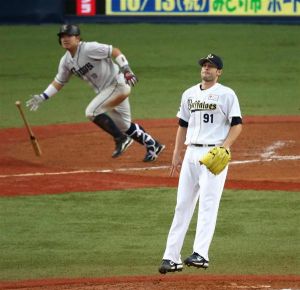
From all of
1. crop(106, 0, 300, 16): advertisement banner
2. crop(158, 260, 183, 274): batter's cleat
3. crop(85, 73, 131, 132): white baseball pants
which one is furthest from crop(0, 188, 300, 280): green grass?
crop(106, 0, 300, 16): advertisement banner

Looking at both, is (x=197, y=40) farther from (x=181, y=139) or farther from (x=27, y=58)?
(x=181, y=139)

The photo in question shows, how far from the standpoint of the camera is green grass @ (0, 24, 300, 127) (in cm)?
2033

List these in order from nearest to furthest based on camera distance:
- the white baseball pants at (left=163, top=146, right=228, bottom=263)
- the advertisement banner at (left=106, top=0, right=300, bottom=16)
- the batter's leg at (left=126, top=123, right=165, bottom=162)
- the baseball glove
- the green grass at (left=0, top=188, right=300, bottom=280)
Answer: the baseball glove, the white baseball pants at (left=163, top=146, right=228, bottom=263), the green grass at (left=0, top=188, right=300, bottom=280), the batter's leg at (left=126, top=123, right=165, bottom=162), the advertisement banner at (left=106, top=0, right=300, bottom=16)

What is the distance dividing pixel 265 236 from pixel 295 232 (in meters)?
0.33

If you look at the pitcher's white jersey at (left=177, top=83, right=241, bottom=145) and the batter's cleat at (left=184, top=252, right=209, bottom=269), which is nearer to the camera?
the batter's cleat at (left=184, top=252, right=209, bottom=269)

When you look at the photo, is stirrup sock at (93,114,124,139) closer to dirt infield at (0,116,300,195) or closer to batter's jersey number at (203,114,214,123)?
dirt infield at (0,116,300,195)

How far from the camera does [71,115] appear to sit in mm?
19703

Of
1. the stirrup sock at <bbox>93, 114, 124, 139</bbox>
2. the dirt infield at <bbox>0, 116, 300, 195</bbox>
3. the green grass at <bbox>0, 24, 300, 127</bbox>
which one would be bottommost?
the green grass at <bbox>0, 24, 300, 127</bbox>

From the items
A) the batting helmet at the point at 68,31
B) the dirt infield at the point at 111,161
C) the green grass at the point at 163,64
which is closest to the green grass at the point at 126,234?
the dirt infield at the point at 111,161

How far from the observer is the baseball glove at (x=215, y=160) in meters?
9.84

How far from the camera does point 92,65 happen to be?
15.4 m

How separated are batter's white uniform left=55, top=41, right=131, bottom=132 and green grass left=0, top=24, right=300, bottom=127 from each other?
356 cm

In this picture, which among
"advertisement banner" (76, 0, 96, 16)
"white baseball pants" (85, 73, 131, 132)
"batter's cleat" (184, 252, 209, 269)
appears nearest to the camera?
"batter's cleat" (184, 252, 209, 269)

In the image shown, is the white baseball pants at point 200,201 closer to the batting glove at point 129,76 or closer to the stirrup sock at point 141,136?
the batting glove at point 129,76
